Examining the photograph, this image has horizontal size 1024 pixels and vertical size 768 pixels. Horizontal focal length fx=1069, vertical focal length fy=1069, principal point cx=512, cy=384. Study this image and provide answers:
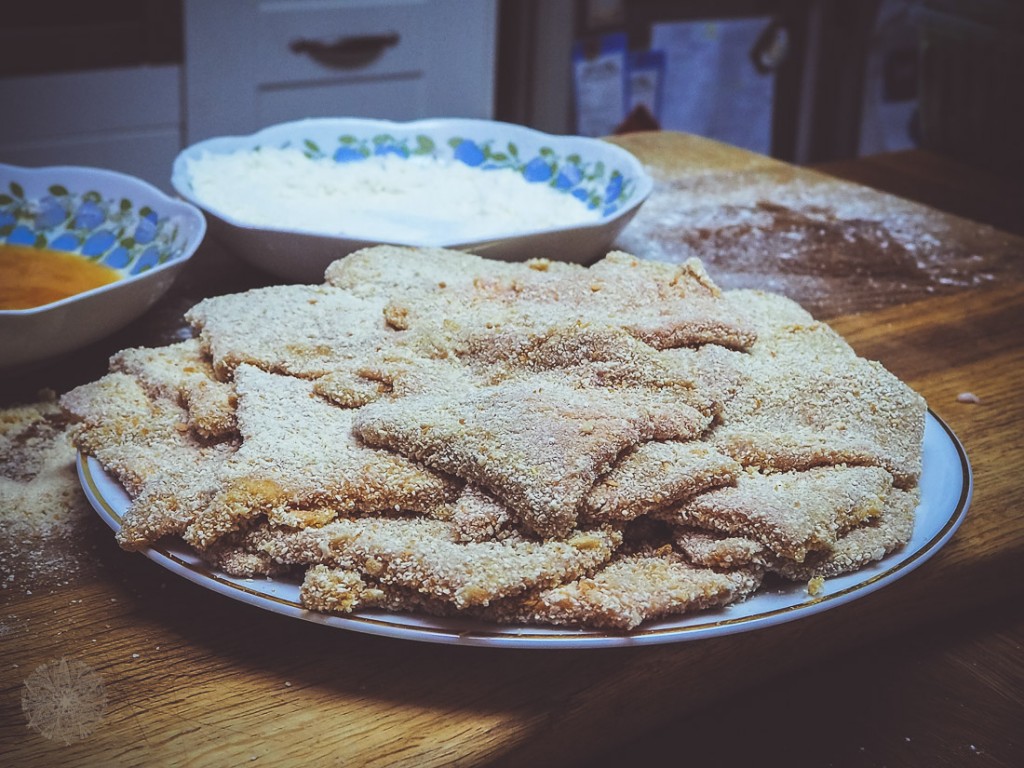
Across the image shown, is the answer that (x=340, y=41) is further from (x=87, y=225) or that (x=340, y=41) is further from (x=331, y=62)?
(x=87, y=225)

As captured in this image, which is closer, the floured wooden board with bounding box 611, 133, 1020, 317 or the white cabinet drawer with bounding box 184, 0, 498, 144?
the floured wooden board with bounding box 611, 133, 1020, 317

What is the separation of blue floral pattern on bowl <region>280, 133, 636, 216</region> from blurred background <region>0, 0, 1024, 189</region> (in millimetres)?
1074

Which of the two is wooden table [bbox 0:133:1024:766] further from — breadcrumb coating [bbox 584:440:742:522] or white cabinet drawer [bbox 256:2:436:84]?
white cabinet drawer [bbox 256:2:436:84]

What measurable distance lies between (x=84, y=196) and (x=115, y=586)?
71 centimetres

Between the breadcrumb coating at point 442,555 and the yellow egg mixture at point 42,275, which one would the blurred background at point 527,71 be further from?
the breadcrumb coating at point 442,555

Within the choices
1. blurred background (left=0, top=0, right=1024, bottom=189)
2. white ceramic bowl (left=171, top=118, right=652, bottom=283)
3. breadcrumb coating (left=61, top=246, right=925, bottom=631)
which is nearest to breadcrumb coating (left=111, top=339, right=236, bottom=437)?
breadcrumb coating (left=61, top=246, right=925, bottom=631)

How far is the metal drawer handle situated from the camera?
2.81m

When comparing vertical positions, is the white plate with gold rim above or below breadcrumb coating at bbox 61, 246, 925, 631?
below

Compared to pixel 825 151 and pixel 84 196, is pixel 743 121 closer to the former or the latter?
pixel 825 151

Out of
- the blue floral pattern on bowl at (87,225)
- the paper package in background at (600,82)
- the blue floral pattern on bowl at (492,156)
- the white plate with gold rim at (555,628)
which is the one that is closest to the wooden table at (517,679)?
the white plate with gold rim at (555,628)

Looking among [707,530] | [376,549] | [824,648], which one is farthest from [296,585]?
[824,648]

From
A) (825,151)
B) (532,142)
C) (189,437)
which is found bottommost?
(825,151)

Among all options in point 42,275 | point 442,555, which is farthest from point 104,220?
point 442,555

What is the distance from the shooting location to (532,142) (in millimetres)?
1628
